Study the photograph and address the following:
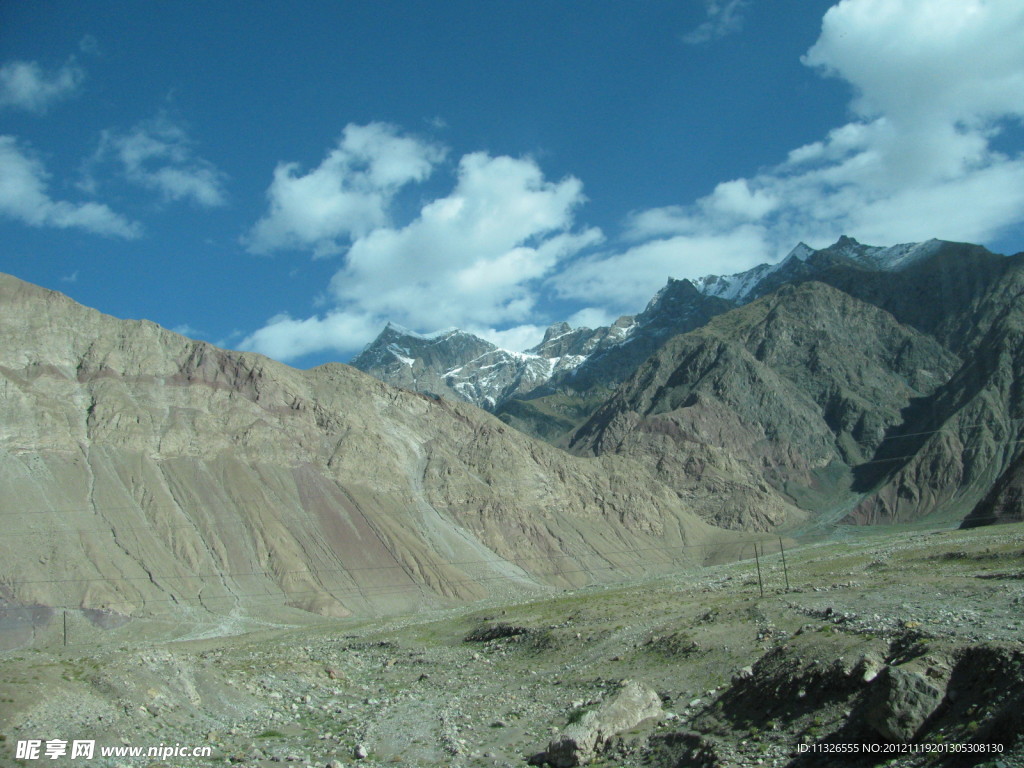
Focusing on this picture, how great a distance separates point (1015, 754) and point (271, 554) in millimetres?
94887

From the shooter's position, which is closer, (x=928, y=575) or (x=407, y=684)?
(x=407, y=684)

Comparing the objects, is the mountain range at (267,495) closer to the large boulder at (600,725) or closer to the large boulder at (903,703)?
the large boulder at (600,725)

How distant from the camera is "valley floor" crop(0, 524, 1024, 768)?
54.5 feet

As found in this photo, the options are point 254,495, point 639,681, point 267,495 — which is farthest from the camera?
point 267,495

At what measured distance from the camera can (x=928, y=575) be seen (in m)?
49.6

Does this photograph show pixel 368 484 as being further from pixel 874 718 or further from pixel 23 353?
pixel 874 718

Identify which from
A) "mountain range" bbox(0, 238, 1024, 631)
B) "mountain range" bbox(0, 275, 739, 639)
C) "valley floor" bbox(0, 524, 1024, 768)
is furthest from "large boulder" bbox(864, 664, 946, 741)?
"mountain range" bbox(0, 238, 1024, 631)

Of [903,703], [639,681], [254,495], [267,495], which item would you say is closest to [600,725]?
[639,681]

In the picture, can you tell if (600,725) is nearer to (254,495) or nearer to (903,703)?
(903,703)

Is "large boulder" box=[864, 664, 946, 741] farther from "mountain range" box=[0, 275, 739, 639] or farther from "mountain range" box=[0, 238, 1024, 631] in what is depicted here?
"mountain range" box=[0, 238, 1024, 631]

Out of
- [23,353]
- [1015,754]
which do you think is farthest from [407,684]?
[23,353]

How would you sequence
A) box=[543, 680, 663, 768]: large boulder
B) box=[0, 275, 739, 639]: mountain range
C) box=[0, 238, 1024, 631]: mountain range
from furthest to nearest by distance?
1. box=[0, 238, 1024, 631]: mountain range
2. box=[0, 275, 739, 639]: mountain range
3. box=[543, 680, 663, 768]: large boulder

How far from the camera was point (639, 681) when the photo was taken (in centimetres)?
2889

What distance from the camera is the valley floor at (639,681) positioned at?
16.6 metres
